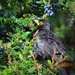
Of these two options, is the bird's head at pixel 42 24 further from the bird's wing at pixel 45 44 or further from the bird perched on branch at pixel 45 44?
the bird's wing at pixel 45 44

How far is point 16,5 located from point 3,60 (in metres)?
1.30

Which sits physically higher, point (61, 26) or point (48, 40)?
point (61, 26)

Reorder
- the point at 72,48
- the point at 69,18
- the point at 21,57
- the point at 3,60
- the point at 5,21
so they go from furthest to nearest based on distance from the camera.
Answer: the point at 5,21, the point at 3,60, the point at 21,57, the point at 69,18, the point at 72,48

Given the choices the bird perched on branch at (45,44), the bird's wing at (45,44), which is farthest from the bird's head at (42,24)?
the bird's wing at (45,44)

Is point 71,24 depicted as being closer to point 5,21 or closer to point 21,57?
point 21,57

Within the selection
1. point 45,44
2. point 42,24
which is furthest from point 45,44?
point 42,24

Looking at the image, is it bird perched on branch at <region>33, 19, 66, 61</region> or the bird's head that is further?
the bird's head

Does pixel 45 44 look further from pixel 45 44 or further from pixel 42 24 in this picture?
pixel 42 24

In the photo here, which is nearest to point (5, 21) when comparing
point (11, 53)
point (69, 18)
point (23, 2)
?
point (23, 2)

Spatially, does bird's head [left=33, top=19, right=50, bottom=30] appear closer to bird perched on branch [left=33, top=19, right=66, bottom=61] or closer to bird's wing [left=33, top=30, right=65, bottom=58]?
bird perched on branch [left=33, top=19, right=66, bottom=61]

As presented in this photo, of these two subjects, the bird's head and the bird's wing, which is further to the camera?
the bird's head

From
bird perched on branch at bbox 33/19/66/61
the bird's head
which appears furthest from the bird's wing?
the bird's head

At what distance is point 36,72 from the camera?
309cm

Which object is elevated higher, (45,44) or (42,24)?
(42,24)
